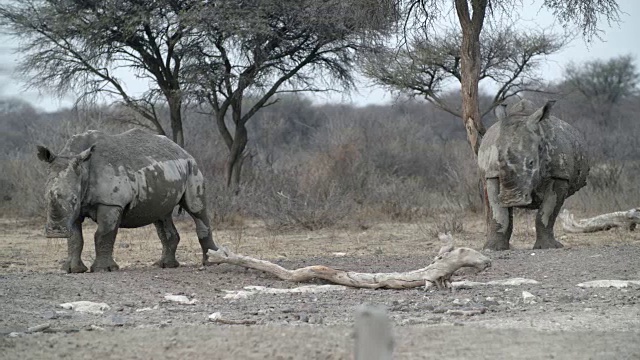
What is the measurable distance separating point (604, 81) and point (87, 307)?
4581cm

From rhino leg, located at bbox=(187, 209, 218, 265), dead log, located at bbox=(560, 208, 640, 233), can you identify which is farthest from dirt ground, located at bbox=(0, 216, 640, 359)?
dead log, located at bbox=(560, 208, 640, 233)

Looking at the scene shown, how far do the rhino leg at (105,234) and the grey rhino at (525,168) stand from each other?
4985 mm

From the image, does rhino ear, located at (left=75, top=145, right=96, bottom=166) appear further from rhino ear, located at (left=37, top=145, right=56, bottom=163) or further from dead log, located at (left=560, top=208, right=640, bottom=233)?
dead log, located at (left=560, top=208, right=640, bottom=233)

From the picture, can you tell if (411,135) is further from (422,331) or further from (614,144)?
(422,331)

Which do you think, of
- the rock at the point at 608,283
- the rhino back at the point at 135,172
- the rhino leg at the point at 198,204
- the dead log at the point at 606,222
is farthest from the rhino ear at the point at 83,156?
the dead log at the point at 606,222

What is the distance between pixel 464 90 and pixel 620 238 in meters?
3.56

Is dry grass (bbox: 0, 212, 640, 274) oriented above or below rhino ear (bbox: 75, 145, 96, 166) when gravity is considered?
below

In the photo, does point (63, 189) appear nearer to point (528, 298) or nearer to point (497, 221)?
point (528, 298)

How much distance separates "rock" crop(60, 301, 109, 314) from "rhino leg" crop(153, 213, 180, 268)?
4.05m

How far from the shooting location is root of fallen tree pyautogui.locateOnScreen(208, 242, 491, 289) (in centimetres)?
905

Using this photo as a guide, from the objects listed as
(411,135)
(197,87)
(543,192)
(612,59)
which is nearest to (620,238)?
(543,192)

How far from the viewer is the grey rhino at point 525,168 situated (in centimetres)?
1293

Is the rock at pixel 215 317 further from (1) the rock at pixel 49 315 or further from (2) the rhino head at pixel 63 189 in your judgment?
(2) the rhino head at pixel 63 189

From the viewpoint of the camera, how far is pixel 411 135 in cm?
3400
